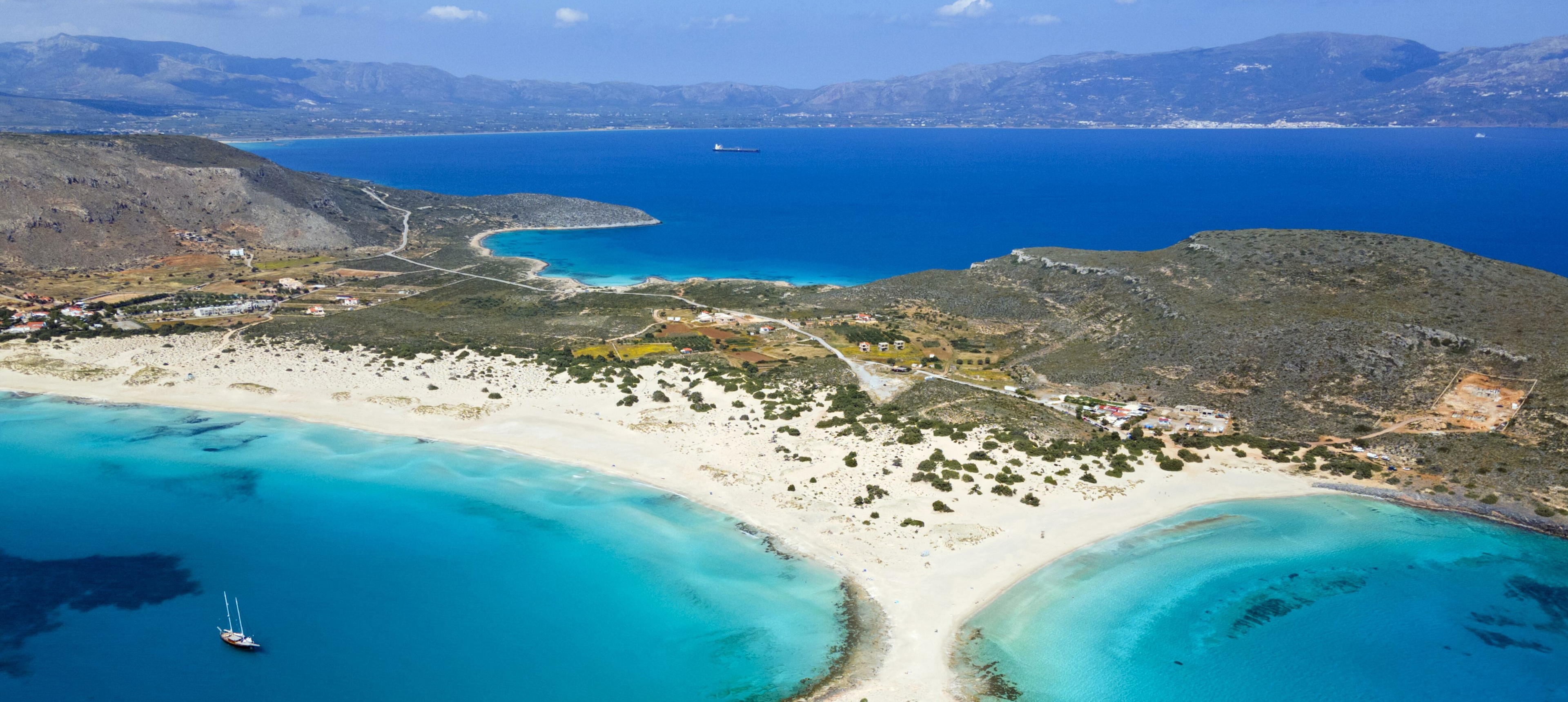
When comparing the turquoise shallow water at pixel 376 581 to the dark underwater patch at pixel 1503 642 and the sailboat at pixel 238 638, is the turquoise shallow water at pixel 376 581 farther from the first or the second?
the dark underwater patch at pixel 1503 642

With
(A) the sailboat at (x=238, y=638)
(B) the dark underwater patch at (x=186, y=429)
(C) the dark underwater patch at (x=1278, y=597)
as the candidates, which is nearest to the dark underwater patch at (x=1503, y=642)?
(C) the dark underwater patch at (x=1278, y=597)

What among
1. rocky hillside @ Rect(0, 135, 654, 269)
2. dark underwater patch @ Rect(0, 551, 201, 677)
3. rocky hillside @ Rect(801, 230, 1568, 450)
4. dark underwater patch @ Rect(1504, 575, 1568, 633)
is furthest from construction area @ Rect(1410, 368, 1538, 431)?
rocky hillside @ Rect(0, 135, 654, 269)

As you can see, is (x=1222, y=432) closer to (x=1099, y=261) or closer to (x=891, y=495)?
(x=891, y=495)

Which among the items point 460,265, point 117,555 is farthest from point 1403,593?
point 460,265

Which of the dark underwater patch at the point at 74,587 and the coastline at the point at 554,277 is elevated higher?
the coastline at the point at 554,277

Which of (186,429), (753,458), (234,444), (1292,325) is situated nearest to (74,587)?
(234,444)
